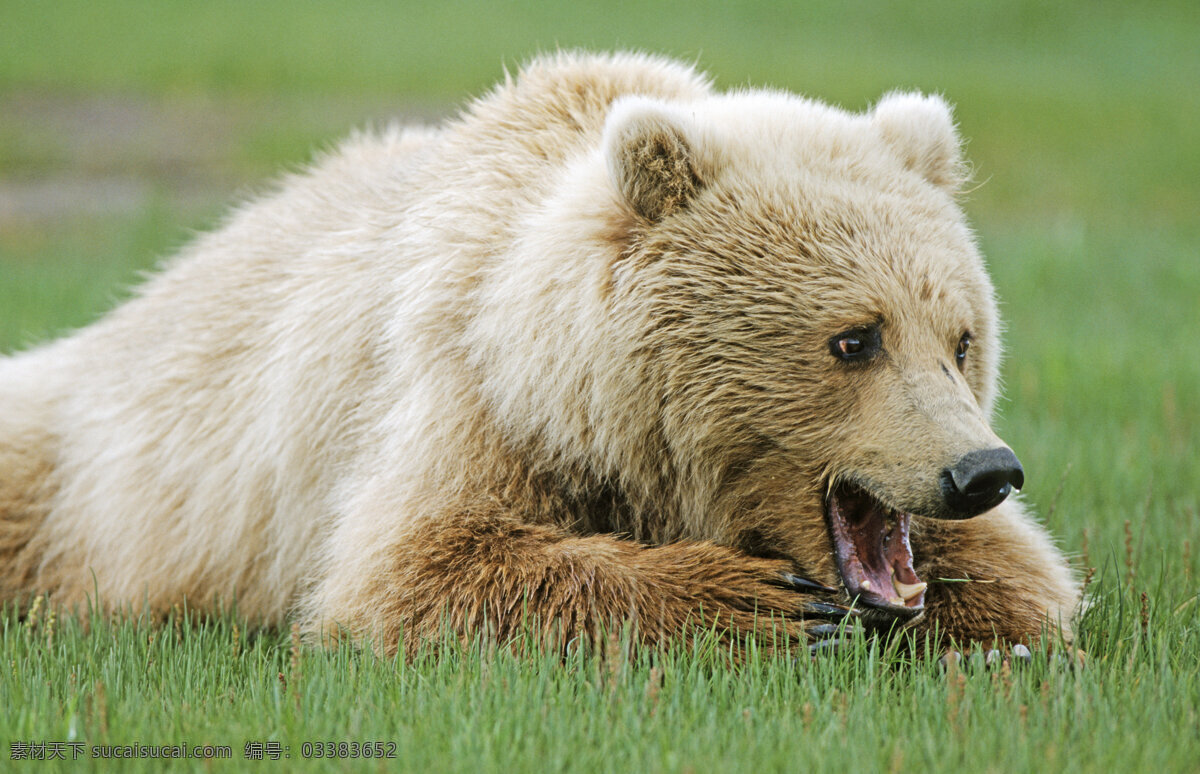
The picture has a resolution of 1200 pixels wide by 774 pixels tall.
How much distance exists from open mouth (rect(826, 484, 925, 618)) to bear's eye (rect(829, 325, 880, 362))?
385 millimetres

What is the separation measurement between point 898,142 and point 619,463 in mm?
1355

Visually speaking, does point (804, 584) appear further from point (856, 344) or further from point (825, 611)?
point (856, 344)

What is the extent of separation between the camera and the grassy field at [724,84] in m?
2.76

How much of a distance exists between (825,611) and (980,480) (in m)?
0.60

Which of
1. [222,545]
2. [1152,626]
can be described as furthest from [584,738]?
[222,545]

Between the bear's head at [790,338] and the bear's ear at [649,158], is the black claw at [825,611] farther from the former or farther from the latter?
the bear's ear at [649,158]

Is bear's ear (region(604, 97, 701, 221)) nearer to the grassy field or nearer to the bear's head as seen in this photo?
the bear's head

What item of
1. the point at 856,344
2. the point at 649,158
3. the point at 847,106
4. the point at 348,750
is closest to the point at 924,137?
the point at 856,344

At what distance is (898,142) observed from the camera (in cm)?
392

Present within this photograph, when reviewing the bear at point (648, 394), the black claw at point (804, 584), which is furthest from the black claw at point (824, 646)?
the black claw at point (804, 584)

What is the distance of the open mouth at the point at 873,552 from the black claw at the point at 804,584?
0.07 m

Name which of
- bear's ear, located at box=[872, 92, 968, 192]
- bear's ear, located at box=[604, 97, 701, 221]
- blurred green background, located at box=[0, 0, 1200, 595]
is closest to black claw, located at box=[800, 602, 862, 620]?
bear's ear, located at box=[604, 97, 701, 221]

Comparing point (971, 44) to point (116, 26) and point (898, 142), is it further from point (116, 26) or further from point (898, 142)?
point (898, 142)

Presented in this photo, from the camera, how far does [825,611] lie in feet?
11.3
